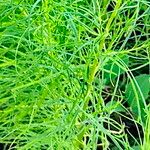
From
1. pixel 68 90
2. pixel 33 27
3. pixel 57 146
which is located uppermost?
pixel 33 27

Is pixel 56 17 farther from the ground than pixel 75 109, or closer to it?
farther from the ground

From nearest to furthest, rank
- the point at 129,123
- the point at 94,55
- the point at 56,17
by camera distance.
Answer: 1. the point at 94,55
2. the point at 56,17
3. the point at 129,123

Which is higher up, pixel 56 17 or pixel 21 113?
pixel 56 17

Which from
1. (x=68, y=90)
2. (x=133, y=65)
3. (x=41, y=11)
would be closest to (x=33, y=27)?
(x=41, y=11)

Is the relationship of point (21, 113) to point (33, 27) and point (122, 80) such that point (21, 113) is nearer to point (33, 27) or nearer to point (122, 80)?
point (33, 27)

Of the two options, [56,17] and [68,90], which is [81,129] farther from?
[56,17]

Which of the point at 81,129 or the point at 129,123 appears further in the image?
the point at 129,123

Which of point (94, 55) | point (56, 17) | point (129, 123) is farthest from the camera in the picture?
point (129, 123)

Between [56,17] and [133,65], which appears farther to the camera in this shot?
[133,65]

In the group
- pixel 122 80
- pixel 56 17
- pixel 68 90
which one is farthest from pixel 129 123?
pixel 56 17
